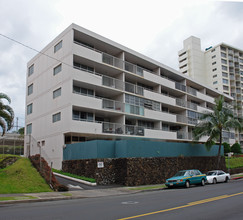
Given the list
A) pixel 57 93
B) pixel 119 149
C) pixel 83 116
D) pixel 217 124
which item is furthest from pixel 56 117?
pixel 217 124

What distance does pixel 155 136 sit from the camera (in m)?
34.9

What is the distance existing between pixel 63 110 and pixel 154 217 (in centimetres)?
2129

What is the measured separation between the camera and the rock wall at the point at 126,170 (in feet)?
72.7

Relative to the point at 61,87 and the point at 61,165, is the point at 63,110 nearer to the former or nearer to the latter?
the point at 61,87

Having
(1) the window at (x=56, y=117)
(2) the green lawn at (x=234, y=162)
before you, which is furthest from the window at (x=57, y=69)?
(2) the green lawn at (x=234, y=162)

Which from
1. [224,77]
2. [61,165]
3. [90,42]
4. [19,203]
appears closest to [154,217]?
[19,203]

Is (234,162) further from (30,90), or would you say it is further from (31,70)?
(31,70)

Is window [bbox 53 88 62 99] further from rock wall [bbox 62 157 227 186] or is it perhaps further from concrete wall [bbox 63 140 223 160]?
rock wall [bbox 62 157 227 186]

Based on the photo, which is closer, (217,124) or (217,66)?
(217,124)

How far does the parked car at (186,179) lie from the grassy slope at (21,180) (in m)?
8.82

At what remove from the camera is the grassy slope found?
16.2 meters

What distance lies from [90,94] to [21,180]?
14.8m

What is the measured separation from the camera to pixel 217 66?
83000 mm

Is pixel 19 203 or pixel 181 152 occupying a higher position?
pixel 181 152
